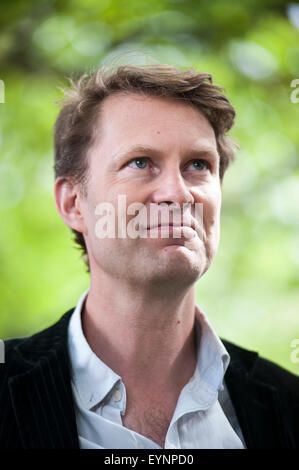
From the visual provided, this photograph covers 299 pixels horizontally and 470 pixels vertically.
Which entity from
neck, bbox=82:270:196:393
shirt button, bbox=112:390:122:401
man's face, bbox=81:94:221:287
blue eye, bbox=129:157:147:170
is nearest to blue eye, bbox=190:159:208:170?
man's face, bbox=81:94:221:287

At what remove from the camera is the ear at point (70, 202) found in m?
1.34

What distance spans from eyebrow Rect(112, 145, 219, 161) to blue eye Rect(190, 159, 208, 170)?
2 cm

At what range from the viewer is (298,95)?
7.30ft

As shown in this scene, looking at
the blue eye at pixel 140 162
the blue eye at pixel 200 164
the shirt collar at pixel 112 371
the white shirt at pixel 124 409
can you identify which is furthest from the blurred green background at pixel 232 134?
the white shirt at pixel 124 409

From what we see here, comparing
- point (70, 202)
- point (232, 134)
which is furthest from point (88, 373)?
point (232, 134)

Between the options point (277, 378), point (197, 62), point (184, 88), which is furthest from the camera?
point (197, 62)

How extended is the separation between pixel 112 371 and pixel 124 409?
87mm

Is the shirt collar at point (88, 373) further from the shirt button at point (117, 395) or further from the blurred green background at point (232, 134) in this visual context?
the blurred green background at point (232, 134)

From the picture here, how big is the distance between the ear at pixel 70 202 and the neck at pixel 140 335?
177 millimetres

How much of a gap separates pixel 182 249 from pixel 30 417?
48 centimetres

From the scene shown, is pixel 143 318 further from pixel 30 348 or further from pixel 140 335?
pixel 30 348

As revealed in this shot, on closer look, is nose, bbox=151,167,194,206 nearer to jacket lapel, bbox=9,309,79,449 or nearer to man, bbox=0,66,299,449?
man, bbox=0,66,299,449
